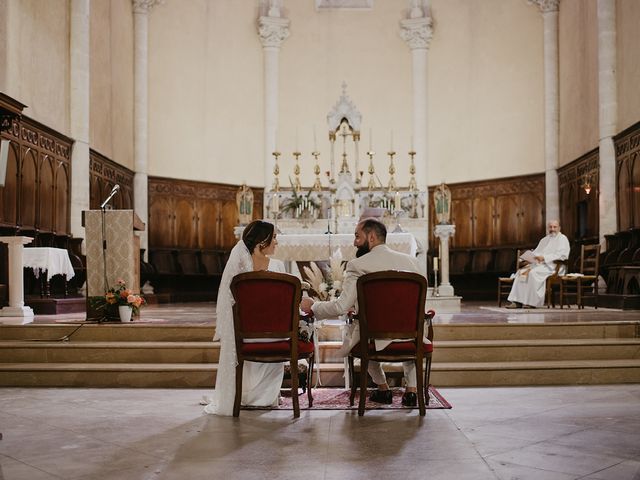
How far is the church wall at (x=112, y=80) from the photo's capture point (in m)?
13.3

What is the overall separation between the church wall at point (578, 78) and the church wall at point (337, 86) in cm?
81

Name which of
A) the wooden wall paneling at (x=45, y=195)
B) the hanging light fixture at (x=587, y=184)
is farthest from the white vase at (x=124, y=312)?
the hanging light fixture at (x=587, y=184)

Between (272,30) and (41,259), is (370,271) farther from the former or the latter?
(272,30)

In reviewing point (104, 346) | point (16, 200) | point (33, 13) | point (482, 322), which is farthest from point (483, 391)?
point (33, 13)

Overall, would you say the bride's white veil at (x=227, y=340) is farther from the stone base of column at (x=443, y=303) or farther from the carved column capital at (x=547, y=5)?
the carved column capital at (x=547, y=5)

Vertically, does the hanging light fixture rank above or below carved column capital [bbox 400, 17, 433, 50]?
below

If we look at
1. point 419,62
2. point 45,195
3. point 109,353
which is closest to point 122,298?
point 109,353

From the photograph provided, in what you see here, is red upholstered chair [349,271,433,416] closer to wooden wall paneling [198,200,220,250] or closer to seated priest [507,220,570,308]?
seated priest [507,220,570,308]

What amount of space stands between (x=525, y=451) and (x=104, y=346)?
14.3ft

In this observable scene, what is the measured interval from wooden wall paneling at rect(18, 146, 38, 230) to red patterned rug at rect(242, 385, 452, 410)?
5974 millimetres

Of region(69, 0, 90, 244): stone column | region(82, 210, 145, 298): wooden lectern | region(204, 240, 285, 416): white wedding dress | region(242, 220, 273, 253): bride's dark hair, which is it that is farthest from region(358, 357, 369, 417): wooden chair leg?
region(69, 0, 90, 244): stone column

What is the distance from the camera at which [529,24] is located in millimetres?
15555

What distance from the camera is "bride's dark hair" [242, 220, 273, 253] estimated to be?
5551 millimetres

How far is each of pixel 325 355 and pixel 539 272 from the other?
5047 mm
